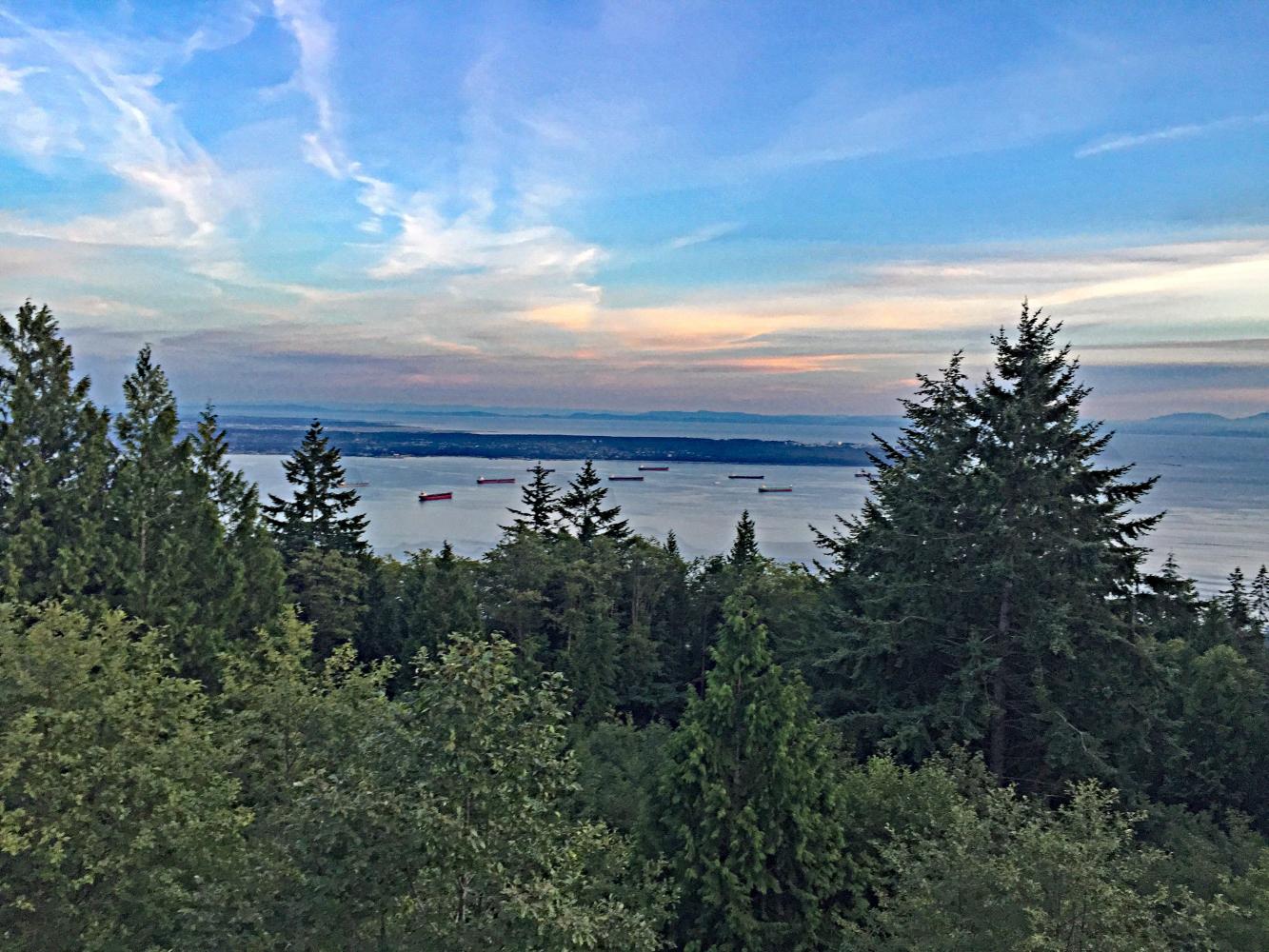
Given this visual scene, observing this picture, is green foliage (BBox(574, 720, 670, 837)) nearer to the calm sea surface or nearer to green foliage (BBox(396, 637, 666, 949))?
green foliage (BBox(396, 637, 666, 949))

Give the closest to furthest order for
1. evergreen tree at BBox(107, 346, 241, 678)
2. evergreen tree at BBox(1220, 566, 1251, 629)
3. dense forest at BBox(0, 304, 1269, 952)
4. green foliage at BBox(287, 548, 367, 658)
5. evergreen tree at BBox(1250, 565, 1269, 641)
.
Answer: dense forest at BBox(0, 304, 1269, 952) → evergreen tree at BBox(107, 346, 241, 678) → green foliage at BBox(287, 548, 367, 658) → evergreen tree at BBox(1220, 566, 1251, 629) → evergreen tree at BBox(1250, 565, 1269, 641)

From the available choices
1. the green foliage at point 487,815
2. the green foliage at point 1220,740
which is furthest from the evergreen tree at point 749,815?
the green foliage at point 1220,740

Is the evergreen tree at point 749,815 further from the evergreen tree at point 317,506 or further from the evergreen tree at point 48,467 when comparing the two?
the evergreen tree at point 317,506

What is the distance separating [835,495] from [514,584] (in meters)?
147

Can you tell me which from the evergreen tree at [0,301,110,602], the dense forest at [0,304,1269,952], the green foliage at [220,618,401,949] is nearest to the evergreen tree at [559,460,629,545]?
the dense forest at [0,304,1269,952]

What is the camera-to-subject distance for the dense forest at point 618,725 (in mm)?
9477

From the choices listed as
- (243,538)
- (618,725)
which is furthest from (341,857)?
(243,538)

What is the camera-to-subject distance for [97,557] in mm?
24781

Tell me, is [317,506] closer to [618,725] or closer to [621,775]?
[618,725]

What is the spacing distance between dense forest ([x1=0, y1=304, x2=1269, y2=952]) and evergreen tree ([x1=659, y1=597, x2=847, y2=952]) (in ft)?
0.30

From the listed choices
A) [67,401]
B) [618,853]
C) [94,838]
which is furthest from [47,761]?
[67,401]

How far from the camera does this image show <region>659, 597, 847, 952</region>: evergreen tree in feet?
51.5

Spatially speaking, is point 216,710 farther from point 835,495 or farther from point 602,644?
point 835,495

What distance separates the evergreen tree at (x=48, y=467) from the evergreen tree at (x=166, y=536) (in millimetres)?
720
